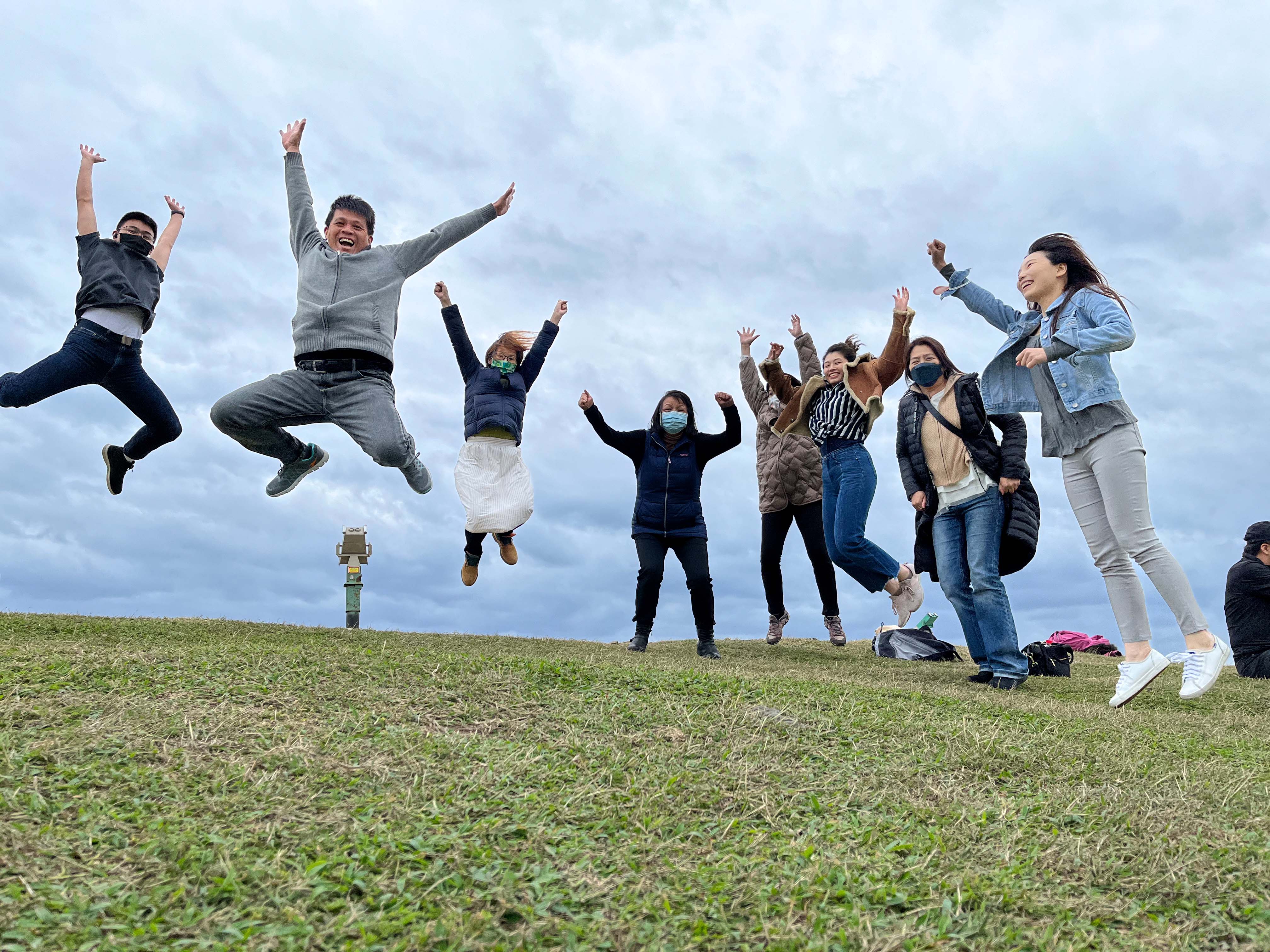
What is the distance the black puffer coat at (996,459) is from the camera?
6.90 metres

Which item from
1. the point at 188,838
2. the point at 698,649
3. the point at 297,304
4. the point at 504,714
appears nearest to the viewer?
the point at 188,838

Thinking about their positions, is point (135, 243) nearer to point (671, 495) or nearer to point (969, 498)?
point (671, 495)

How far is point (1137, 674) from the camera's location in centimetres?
586

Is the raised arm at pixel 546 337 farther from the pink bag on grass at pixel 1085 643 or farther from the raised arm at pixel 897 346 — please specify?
the pink bag on grass at pixel 1085 643

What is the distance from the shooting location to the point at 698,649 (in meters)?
8.52

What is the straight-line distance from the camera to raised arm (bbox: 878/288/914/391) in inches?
324

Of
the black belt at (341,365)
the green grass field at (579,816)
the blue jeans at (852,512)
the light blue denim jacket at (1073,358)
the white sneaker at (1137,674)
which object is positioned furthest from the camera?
the blue jeans at (852,512)

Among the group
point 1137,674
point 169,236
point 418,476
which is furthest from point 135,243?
point 1137,674

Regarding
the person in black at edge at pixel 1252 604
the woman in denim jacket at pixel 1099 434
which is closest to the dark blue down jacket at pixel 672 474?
the woman in denim jacket at pixel 1099 434

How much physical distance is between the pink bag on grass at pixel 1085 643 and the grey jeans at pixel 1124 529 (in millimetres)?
6223

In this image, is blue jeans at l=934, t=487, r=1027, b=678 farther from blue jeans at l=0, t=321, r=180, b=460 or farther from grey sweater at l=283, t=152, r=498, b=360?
blue jeans at l=0, t=321, r=180, b=460

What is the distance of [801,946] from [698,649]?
6091 millimetres

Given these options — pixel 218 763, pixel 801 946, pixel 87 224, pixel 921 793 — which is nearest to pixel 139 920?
pixel 218 763

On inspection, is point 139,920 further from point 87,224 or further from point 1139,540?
point 87,224
